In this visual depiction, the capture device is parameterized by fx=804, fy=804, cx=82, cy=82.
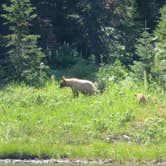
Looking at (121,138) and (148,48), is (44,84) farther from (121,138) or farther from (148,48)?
(121,138)

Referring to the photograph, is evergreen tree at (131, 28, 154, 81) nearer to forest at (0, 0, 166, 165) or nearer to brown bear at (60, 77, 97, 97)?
forest at (0, 0, 166, 165)

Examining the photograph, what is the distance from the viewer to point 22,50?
23.8 m

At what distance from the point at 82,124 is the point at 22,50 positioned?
545 cm

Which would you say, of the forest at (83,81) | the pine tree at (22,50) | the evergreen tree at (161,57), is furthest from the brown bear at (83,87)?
the evergreen tree at (161,57)

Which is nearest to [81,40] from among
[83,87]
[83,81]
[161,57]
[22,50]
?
[22,50]

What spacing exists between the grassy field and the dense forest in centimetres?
153

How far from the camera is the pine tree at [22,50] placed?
23.6m

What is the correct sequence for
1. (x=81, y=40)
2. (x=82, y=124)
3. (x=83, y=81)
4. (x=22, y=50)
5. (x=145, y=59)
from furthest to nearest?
(x=81, y=40)
(x=22, y=50)
(x=145, y=59)
(x=83, y=81)
(x=82, y=124)

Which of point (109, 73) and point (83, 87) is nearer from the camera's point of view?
point (83, 87)

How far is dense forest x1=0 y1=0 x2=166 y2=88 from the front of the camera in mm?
23531

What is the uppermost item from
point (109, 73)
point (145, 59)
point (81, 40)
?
point (145, 59)

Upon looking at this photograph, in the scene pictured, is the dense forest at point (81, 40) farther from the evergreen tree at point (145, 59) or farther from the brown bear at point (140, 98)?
the brown bear at point (140, 98)

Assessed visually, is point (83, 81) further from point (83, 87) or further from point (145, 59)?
point (145, 59)

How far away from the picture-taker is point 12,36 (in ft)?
78.7
